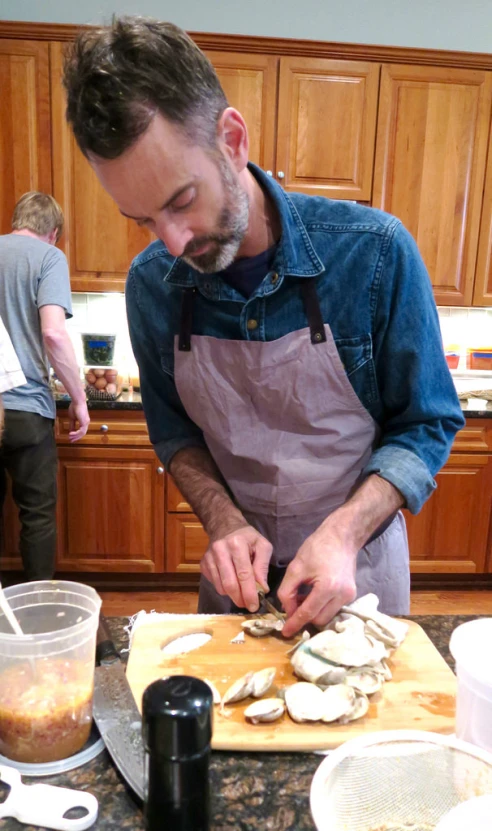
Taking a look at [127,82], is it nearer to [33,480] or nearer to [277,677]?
[277,677]

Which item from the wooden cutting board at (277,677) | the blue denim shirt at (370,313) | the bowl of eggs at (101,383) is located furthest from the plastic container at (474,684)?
the bowl of eggs at (101,383)

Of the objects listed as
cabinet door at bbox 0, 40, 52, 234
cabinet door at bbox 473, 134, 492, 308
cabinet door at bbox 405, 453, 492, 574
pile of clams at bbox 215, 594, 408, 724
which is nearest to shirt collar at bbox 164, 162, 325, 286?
pile of clams at bbox 215, 594, 408, 724

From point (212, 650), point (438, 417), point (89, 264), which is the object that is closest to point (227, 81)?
point (89, 264)

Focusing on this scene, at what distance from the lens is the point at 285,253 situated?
1.01 meters

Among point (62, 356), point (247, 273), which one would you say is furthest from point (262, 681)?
point (62, 356)

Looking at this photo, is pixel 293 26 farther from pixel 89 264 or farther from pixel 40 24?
pixel 89 264

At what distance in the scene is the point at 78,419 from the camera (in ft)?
8.05

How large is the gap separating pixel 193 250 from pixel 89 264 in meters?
2.03

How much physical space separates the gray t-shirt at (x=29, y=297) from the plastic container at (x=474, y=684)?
2003 millimetres

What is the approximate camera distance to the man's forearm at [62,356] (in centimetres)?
231

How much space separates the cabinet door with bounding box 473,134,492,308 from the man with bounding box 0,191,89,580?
1.85m

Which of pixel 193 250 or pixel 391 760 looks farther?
pixel 193 250

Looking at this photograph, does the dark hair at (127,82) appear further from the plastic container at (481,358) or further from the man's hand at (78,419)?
the plastic container at (481,358)

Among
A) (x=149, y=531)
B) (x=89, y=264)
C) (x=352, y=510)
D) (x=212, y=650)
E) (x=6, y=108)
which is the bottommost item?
(x=149, y=531)
